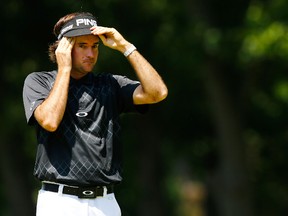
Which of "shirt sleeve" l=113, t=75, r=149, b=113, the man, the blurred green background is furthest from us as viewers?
the blurred green background

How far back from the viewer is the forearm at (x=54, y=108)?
22.6 feet

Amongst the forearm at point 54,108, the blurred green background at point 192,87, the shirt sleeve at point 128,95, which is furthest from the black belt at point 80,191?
the blurred green background at point 192,87

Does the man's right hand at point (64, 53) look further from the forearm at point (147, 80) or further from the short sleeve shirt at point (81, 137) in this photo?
the forearm at point (147, 80)

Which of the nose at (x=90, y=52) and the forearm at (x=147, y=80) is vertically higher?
the nose at (x=90, y=52)

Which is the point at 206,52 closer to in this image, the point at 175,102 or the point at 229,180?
the point at 229,180

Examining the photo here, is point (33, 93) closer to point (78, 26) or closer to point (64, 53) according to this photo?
point (64, 53)

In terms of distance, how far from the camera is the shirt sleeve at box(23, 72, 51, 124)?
7.10 meters

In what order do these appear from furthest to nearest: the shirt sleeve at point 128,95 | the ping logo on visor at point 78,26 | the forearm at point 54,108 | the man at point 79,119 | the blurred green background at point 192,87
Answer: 1. the blurred green background at point 192,87
2. the shirt sleeve at point 128,95
3. the ping logo on visor at point 78,26
4. the man at point 79,119
5. the forearm at point 54,108

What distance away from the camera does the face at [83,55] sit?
7234 mm

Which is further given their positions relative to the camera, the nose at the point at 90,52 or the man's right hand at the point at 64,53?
the nose at the point at 90,52

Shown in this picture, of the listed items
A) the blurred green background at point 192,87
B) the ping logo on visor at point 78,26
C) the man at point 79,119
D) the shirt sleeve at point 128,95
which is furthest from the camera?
the blurred green background at point 192,87

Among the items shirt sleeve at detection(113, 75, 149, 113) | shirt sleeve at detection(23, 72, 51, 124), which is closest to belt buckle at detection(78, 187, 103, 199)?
shirt sleeve at detection(23, 72, 51, 124)

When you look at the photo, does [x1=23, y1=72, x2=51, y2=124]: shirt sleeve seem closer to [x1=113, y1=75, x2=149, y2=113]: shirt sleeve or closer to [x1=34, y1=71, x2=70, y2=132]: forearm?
[x1=34, y1=71, x2=70, y2=132]: forearm

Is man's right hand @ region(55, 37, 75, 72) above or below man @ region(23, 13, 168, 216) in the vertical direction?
above
